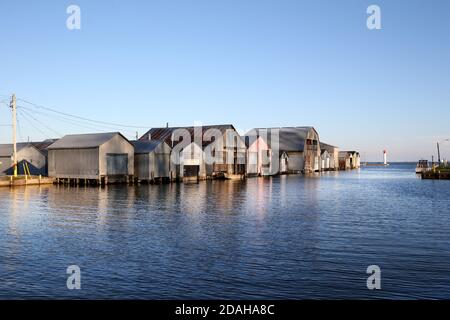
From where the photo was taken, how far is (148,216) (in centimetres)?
3162

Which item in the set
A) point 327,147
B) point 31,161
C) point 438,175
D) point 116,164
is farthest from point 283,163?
point 31,161

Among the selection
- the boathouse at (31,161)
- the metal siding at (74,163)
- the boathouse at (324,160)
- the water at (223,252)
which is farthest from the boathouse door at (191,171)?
the boathouse at (324,160)

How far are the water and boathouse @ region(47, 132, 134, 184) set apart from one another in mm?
31691

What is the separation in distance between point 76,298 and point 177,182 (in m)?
63.7

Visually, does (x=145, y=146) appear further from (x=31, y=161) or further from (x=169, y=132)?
(x=31, y=161)

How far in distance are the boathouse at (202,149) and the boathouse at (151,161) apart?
6.99 feet

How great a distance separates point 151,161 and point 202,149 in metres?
11.6

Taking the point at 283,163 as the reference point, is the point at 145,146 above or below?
above

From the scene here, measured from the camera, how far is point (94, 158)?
6669 centimetres

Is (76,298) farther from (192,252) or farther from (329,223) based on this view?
(329,223)

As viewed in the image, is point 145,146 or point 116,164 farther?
point 145,146

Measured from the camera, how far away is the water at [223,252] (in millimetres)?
14234

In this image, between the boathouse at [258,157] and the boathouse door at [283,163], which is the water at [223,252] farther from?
the boathouse door at [283,163]

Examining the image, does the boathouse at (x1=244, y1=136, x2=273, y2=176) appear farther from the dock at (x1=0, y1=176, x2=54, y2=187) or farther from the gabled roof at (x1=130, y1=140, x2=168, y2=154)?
the dock at (x1=0, y1=176, x2=54, y2=187)
